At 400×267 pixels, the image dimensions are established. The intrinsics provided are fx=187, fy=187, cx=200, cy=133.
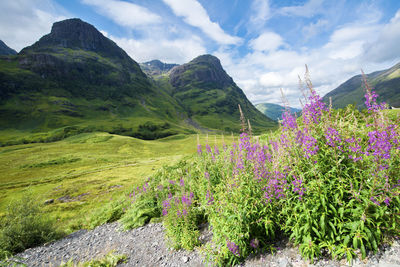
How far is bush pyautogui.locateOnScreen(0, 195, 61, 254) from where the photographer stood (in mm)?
11391

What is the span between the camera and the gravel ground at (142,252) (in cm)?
467

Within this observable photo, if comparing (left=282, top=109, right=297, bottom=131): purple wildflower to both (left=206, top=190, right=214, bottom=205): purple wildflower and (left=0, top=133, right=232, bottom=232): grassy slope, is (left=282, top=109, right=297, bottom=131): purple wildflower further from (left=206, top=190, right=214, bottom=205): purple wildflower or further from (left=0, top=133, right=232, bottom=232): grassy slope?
(left=0, top=133, right=232, bottom=232): grassy slope

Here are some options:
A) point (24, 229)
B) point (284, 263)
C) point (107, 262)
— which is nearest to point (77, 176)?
point (24, 229)

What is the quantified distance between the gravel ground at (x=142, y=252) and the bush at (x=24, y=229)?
0.84 meters

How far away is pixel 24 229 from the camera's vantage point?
39.1 ft

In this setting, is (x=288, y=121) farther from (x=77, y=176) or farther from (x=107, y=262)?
(x=77, y=176)

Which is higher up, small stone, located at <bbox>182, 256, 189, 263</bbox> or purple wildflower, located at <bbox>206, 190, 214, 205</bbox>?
purple wildflower, located at <bbox>206, 190, 214, 205</bbox>

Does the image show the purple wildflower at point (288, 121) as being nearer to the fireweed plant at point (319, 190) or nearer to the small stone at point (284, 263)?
the fireweed plant at point (319, 190)

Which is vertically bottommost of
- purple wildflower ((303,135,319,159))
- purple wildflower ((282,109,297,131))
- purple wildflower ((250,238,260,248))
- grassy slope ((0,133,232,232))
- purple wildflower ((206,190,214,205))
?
grassy slope ((0,133,232,232))

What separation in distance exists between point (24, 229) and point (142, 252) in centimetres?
932

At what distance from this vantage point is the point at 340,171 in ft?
15.6

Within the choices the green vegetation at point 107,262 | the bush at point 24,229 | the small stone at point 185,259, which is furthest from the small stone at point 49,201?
the small stone at point 185,259

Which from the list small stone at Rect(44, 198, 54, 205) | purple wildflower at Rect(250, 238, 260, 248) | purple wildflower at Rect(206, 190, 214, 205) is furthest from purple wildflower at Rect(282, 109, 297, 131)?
small stone at Rect(44, 198, 54, 205)

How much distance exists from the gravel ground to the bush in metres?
0.84
